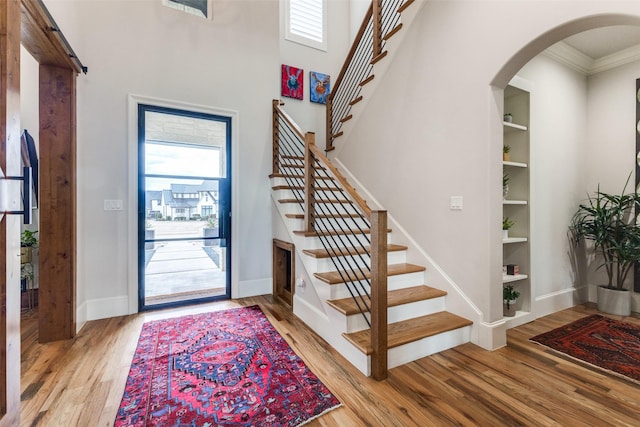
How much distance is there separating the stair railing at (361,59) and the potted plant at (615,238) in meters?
3.07

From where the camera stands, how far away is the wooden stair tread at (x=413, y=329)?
2.07 m

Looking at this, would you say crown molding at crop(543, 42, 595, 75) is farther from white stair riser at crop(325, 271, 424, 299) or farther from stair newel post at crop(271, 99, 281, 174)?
stair newel post at crop(271, 99, 281, 174)

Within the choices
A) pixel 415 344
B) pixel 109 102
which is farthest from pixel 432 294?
pixel 109 102

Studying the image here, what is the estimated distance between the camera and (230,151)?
3.67 m

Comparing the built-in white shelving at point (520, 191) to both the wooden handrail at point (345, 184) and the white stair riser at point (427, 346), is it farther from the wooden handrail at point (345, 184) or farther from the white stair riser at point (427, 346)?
the wooden handrail at point (345, 184)

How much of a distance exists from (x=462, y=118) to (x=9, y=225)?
10.2 ft

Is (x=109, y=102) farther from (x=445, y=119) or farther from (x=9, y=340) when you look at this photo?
(x=445, y=119)

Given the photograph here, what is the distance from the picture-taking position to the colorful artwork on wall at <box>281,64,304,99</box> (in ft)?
15.3

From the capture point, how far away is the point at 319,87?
16.2 ft

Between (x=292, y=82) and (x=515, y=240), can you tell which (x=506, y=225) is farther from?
(x=292, y=82)

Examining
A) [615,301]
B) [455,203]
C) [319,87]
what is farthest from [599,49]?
[319,87]

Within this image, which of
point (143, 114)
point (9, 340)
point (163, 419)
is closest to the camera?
point (9, 340)

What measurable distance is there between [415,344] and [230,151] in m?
2.99

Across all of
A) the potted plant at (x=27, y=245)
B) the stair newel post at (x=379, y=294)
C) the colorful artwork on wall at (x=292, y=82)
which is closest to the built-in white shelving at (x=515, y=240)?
the stair newel post at (x=379, y=294)
